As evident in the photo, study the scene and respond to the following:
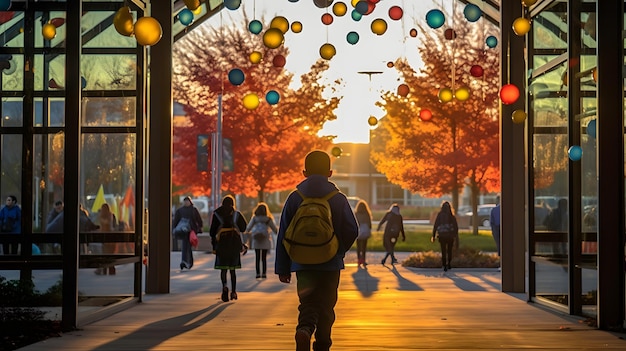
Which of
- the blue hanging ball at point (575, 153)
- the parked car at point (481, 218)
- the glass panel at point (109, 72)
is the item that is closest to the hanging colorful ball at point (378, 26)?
the glass panel at point (109, 72)

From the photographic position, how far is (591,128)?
45.9 feet

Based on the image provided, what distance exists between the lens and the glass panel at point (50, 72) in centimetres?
1410

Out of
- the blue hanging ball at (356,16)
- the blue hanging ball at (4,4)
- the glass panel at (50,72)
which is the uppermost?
the blue hanging ball at (356,16)

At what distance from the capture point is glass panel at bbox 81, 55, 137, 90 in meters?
16.0

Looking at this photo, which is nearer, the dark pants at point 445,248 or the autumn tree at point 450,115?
the dark pants at point 445,248

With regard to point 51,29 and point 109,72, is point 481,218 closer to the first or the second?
point 109,72

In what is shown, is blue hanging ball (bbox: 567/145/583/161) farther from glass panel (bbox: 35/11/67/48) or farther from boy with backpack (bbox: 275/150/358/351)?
glass panel (bbox: 35/11/67/48)

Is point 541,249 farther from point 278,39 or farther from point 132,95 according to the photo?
point 132,95

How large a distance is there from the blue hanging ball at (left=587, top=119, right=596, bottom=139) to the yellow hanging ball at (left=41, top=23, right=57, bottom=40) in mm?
6636

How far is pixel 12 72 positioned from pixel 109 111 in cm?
178

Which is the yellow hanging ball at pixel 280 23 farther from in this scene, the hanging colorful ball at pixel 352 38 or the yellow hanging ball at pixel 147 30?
the yellow hanging ball at pixel 147 30

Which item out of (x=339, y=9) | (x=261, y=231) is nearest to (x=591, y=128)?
(x=339, y=9)

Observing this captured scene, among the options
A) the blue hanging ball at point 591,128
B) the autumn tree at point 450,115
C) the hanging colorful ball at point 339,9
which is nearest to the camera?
the blue hanging ball at point 591,128

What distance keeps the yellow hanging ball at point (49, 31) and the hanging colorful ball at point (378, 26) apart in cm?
614
